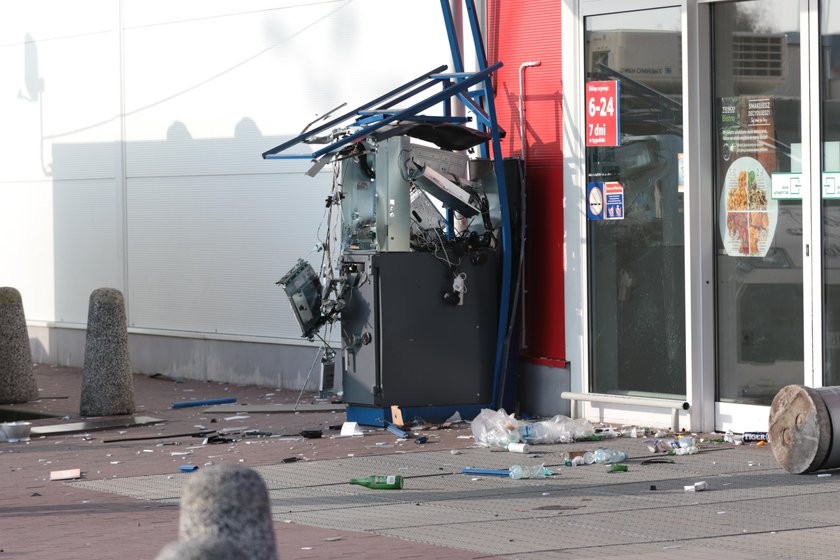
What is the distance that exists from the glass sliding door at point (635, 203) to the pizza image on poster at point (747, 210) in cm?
42

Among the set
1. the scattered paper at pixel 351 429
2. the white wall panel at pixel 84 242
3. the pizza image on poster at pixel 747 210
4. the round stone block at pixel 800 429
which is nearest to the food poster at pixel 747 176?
the pizza image on poster at pixel 747 210

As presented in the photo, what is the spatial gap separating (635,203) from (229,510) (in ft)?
29.2

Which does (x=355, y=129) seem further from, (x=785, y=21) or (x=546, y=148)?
(x=785, y=21)

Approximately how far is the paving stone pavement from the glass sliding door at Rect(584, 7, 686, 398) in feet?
3.21

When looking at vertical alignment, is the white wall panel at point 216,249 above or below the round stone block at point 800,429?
above

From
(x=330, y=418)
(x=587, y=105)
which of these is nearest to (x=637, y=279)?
(x=587, y=105)

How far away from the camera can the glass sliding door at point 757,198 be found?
35.7 ft

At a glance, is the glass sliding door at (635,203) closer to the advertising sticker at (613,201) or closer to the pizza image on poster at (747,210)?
the advertising sticker at (613,201)

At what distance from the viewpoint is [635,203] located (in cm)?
1206

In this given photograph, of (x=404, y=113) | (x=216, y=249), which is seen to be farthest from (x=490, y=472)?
(x=216, y=249)

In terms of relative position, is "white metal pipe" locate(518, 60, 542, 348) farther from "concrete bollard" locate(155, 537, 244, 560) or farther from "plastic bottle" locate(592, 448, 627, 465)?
"concrete bollard" locate(155, 537, 244, 560)

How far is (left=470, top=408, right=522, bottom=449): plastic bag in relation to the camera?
1110cm

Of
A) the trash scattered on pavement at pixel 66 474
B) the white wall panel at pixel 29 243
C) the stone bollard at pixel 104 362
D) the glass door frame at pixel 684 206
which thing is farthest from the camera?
the white wall panel at pixel 29 243

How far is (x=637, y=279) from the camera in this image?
1210cm
